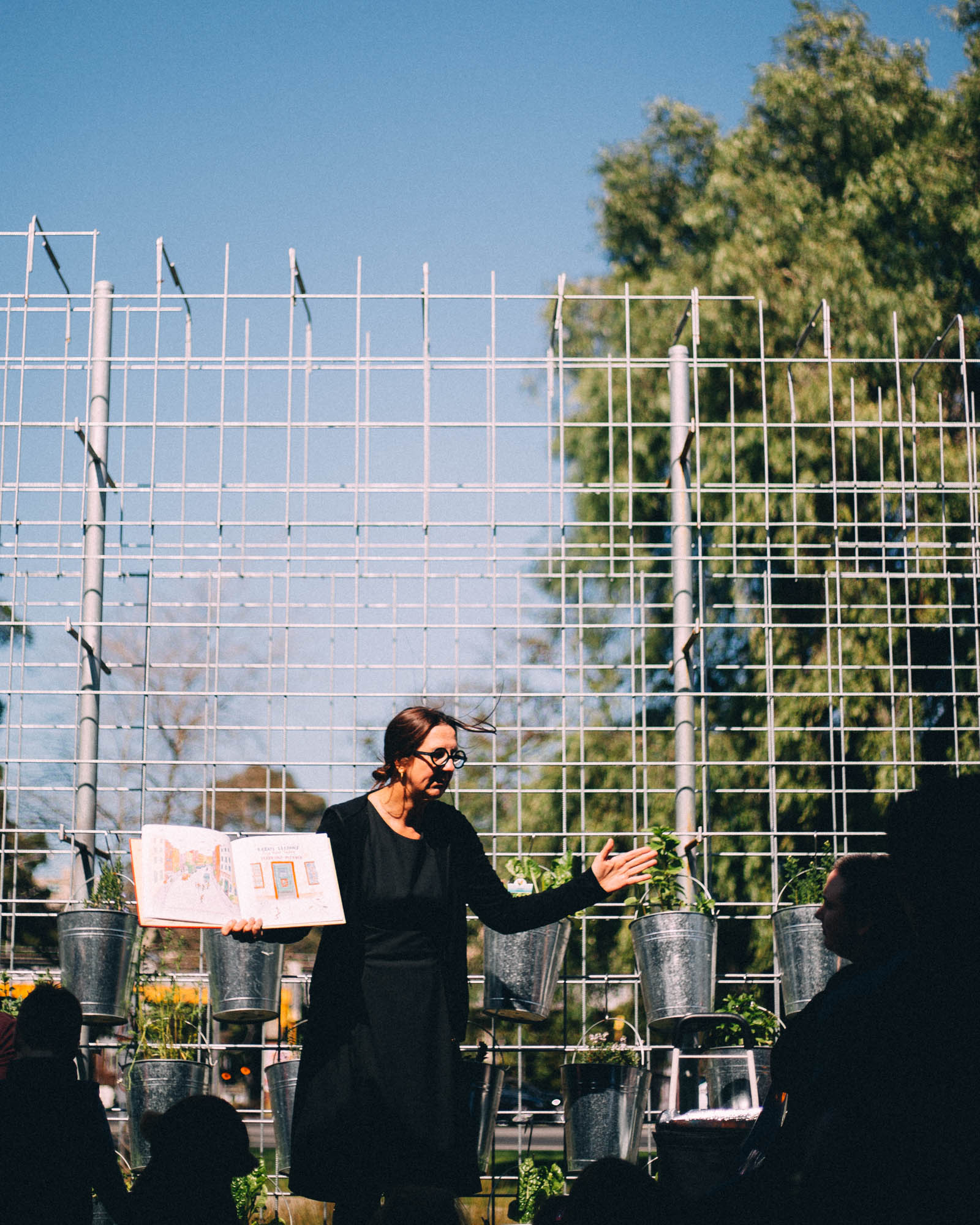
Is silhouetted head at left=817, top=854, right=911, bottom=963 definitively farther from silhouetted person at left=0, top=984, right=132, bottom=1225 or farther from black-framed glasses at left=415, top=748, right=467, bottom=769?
silhouetted person at left=0, top=984, right=132, bottom=1225

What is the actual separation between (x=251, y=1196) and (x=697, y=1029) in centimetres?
180

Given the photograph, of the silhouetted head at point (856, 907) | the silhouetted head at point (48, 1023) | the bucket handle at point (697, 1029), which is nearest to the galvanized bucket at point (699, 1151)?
the bucket handle at point (697, 1029)

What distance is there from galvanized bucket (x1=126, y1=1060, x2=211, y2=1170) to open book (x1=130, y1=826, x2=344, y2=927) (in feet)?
5.97

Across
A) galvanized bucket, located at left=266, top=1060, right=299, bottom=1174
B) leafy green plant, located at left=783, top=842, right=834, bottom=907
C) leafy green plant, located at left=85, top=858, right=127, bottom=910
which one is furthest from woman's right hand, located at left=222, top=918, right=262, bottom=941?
leafy green plant, located at left=783, top=842, right=834, bottom=907

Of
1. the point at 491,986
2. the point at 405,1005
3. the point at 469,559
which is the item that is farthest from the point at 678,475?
the point at 405,1005

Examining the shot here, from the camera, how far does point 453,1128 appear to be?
3.20 metres

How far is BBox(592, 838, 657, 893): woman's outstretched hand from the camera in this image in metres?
3.51

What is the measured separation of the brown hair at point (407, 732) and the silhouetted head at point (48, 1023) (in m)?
0.95

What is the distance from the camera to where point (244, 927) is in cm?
320

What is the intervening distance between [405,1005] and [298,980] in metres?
2.26

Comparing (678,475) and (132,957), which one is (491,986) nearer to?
(132,957)

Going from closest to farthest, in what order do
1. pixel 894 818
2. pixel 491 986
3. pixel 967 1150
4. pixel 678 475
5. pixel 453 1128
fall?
pixel 967 1150 < pixel 894 818 < pixel 453 1128 < pixel 491 986 < pixel 678 475

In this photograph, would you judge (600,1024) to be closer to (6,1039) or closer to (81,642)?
(6,1039)

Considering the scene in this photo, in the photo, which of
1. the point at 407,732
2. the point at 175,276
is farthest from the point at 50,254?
the point at 407,732
